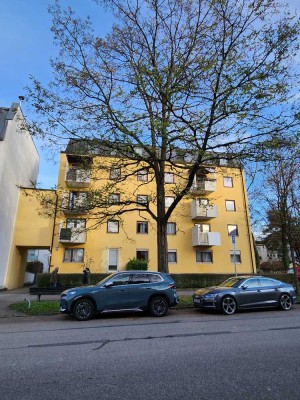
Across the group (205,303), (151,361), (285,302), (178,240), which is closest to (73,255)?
(178,240)

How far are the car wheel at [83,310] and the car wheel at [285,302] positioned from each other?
7602 millimetres

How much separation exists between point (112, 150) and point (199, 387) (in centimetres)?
1076

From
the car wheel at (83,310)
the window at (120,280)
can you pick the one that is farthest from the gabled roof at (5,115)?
the car wheel at (83,310)

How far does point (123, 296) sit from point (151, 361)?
576 cm

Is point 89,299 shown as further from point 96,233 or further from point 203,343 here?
point 96,233

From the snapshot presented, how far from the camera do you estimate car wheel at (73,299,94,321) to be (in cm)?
1049

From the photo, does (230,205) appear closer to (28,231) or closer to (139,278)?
(28,231)

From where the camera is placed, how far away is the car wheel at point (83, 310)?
413 inches

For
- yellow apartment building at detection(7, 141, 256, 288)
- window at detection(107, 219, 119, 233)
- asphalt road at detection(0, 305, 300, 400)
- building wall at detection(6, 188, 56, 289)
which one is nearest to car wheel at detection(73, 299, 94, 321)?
asphalt road at detection(0, 305, 300, 400)

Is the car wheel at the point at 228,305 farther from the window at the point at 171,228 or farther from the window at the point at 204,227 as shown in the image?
the window at the point at 171,228

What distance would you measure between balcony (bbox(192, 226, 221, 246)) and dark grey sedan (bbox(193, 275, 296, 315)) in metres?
15.9

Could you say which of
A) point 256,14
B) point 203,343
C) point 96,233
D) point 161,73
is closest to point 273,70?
point 256,14

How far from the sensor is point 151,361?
5.43 meters

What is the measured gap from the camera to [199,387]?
4.18m
